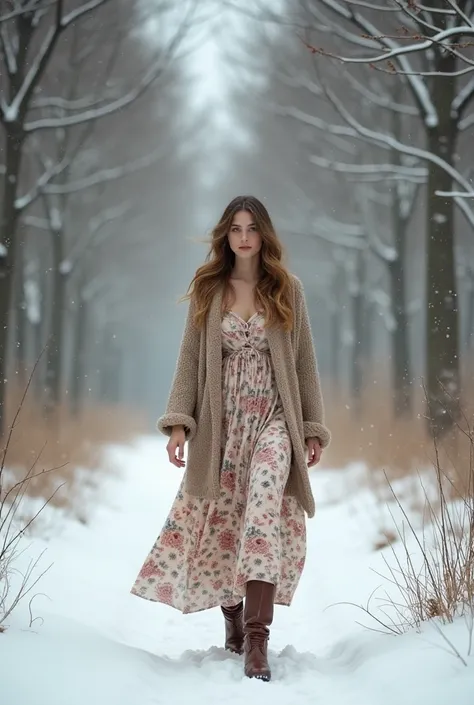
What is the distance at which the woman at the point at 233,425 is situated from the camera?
11.0 ft

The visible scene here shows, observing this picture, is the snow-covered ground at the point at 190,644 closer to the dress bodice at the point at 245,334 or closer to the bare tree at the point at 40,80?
the dress bodice at the point at 245,334

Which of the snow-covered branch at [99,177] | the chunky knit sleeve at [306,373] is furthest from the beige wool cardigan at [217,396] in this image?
the snow-covered branch at [99,177]

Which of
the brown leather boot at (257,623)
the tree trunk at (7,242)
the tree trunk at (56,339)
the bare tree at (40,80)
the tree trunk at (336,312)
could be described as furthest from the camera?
the tree trunk at (336,312)

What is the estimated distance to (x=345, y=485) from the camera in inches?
323

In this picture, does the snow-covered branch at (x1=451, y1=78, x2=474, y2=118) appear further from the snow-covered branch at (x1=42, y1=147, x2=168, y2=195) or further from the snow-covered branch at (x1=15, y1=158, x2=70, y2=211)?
the snow-covered branch at (x1=42, y1=147, x2=168, y2=195)

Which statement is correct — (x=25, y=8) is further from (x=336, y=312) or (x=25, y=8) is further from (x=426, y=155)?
(x=336, y=312)

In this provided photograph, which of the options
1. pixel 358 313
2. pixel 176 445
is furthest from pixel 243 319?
pixel 358 313

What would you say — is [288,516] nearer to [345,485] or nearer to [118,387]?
[345,485]

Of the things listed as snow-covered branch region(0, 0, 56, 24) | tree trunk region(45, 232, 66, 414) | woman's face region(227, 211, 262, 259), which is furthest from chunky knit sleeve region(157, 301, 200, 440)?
tree trunk region(45, 232, 66, 414)

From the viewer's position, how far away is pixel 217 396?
335 centimetres

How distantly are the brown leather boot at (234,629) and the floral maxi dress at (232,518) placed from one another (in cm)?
7

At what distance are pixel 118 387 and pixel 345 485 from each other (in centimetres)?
1192

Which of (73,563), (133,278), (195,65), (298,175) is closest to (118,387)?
A: (133,278)

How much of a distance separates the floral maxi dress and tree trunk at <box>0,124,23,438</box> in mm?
2545
